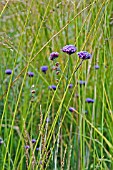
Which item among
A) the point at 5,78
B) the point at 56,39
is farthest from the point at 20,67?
the point at 56,39

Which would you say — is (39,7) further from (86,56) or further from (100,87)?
(86,56)

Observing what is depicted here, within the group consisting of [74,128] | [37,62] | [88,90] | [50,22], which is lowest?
[74,128]

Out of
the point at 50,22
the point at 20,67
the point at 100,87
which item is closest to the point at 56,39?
the point at 50,22

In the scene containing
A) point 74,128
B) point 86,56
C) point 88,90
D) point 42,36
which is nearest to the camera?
point 86,56

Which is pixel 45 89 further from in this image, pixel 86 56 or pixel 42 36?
pixel 86 56

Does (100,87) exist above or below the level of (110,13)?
below

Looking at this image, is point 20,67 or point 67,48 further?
point 20,67

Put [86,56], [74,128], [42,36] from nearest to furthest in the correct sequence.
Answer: [86,56] → [74,128] → [42,36]

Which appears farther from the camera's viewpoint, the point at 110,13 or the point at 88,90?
the point at 88,90

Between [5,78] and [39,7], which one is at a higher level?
[39,7]
